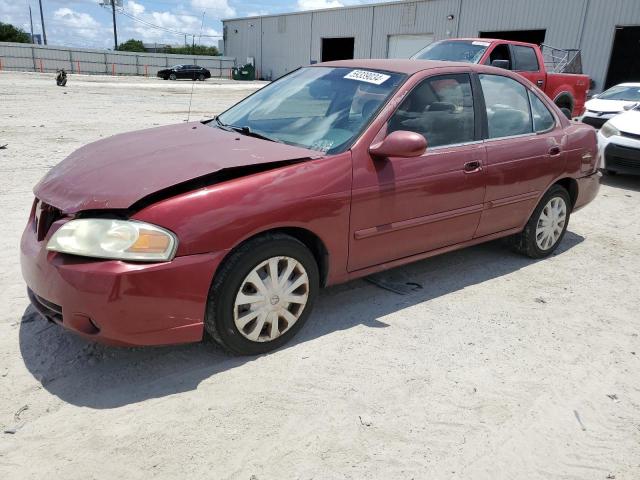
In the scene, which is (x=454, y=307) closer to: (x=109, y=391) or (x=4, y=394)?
(x=109, y=391)

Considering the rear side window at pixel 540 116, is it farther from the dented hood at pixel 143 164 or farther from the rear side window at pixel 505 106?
the dented hood at pixel 143 164

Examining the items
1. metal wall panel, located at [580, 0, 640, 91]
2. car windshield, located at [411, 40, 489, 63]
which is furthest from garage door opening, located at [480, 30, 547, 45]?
A: car windshield, located at [411, 40, 489, 63]

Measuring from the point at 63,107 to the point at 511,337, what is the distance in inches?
641

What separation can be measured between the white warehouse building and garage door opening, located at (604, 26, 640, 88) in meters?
0.04

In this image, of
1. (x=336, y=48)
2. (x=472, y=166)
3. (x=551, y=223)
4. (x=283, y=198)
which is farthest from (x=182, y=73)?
(x=283, y=198)

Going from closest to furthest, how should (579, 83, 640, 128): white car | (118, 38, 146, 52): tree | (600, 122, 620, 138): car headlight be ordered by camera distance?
(600, 122, 620, 138): car headlight, (579, 83, 640, 128): white car, (118, 38, 146, 52): tree

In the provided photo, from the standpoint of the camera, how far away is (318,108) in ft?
12.4

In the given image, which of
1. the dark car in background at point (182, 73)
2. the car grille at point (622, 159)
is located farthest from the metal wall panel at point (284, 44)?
the car grille at point (622, 159)

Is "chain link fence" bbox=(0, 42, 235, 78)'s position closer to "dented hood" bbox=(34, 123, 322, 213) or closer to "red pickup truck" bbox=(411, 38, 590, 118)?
"red pickup truck" bbox=(411, 38, 590, 118)

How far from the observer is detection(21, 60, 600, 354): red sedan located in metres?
2.64

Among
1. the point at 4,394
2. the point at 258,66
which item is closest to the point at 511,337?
the point at 4,394

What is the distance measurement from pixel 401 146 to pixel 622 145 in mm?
6301

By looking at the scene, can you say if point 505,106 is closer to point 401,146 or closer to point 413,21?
point 401,146

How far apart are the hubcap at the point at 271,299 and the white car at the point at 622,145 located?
665 cm
